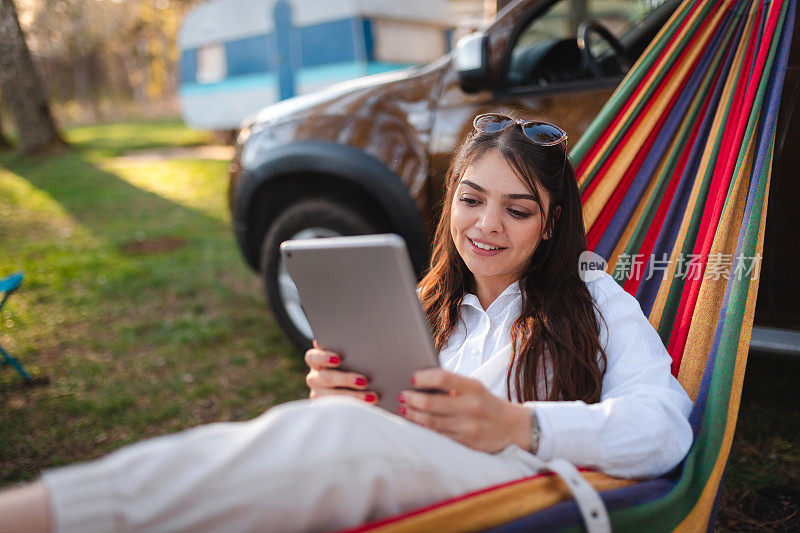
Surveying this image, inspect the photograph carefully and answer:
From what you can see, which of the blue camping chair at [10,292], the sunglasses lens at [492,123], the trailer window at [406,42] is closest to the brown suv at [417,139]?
the sunglasses lens at [492,123]

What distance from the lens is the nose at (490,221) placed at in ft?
4.73

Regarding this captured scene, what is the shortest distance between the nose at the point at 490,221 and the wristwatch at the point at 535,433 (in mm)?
444

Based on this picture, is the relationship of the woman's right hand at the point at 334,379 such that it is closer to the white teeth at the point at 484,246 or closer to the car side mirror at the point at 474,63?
the white teeth at the point at 484,246

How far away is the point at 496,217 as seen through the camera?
1444 millimetres

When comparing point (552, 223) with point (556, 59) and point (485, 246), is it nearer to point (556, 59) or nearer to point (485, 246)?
point (485, 246)

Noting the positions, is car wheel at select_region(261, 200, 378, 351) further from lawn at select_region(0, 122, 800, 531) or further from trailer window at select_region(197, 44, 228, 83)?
trailer window at select_region(197, 44, 228, 83)

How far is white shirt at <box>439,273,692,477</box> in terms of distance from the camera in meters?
1.17

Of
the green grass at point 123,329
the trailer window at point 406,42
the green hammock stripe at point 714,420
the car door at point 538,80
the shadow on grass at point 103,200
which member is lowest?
the shadow on grass at point 103,200

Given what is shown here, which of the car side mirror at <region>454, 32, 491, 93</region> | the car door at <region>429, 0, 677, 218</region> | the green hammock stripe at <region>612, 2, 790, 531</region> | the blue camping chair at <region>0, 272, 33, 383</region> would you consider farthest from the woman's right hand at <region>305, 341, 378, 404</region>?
the blue camping chair at <region>0, 272, 33, 383</region>

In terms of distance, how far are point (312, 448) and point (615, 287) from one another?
846 millimetres

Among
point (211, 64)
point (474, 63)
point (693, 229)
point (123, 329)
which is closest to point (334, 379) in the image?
point (693, 229)

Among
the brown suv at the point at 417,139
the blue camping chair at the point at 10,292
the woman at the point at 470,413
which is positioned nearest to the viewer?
the woman at the point at 470,413

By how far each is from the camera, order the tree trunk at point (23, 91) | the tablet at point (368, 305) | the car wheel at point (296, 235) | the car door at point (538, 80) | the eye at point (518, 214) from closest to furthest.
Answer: the tablet at point (368, 305)
the eye at point (518, 214)
the car door at point (538, 80)
the car wheel at point (296, 235)
the tree trunk at point (23, 91)

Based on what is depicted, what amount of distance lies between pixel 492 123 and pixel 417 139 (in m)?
1.08
